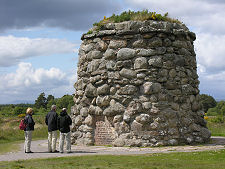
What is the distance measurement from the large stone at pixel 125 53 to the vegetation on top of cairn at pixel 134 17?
4.93 ft

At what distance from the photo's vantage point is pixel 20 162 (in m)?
9.24

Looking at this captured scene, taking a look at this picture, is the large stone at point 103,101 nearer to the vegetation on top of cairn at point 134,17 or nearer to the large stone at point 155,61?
the large stone at point 155,61

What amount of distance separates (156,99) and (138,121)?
1103mm

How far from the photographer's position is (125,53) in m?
13.2

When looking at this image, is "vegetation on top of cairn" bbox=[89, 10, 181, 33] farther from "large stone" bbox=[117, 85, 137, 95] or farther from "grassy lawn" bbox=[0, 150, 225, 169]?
"grassy lawn" bbox=[0, 150, 225, 169]

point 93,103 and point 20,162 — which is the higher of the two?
point 93,103

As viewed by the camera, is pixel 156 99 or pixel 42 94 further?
pixel 42 94

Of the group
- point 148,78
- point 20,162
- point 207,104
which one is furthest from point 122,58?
point 207,104

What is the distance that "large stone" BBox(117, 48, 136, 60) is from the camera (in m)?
13.1

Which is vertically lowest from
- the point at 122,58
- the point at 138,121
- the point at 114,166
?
the point at 114,166

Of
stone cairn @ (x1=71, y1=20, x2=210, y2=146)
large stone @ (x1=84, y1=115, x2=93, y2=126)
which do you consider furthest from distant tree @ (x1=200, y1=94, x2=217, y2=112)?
large stone @ (x1=84, y1=115, x2=93, y2=126)

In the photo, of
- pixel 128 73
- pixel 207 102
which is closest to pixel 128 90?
pixel 128 73

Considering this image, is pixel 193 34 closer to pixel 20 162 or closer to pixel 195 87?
pixel 195 87

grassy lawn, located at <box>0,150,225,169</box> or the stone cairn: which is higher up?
the stone cairn
